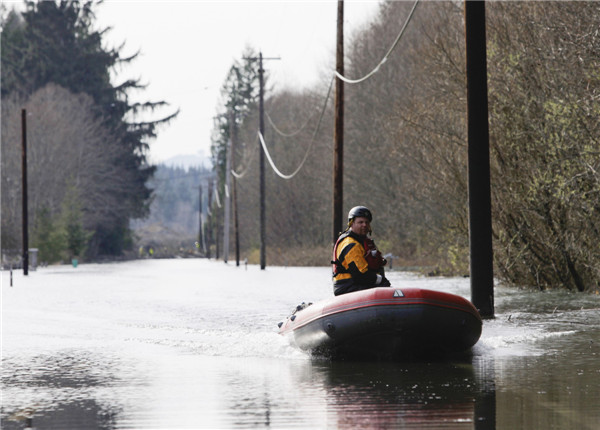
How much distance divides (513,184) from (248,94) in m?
85.3

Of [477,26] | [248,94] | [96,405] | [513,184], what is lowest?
[96,405]

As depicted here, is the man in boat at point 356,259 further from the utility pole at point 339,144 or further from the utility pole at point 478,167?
the utility pole at point 339,144

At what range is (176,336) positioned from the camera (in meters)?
15.9

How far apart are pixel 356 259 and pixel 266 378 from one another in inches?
96.6

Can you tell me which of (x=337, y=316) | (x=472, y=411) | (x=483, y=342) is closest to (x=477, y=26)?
(x=483, y=342)

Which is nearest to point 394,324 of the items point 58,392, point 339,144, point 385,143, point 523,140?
point 58,392

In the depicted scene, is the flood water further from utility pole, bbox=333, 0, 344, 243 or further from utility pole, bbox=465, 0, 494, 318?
utility pole, bbox=333, 0, 344, 243

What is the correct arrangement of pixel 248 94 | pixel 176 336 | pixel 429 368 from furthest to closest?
pixel 248 94 → pixel 176 336 → pixel 429 368

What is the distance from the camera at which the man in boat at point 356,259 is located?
1263cm

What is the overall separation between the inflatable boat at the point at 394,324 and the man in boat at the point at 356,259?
50 centimetres

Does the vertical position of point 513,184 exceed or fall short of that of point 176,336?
it exceeds it

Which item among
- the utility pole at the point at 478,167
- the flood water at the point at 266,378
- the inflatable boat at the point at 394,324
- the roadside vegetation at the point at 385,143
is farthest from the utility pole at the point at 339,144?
the inflatable boat at the point at 394,324

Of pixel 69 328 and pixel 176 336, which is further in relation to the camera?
pixel 69 328

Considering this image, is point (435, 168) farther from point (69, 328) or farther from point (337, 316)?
point (337, 316)
